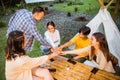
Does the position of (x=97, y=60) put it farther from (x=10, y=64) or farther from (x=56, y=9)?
(x=56, y=9)

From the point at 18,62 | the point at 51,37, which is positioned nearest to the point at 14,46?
the point at 18,62

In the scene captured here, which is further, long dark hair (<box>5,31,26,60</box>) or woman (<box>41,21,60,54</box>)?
woman (<box>41,21,60,54</box>)

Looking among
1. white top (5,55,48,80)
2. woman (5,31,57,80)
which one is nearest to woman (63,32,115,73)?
woman (5,31,57,80)

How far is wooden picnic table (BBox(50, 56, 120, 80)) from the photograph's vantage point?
311 centimetres

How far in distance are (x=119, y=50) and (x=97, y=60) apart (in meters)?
1.83

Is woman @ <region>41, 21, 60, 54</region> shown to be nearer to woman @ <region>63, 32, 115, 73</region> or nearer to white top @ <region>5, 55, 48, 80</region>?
woman @ <region>63, 32, 115, 73</region>

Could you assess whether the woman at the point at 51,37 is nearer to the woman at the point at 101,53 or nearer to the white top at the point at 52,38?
the white top at the point at 52,38

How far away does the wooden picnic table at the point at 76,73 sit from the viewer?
3107 mm

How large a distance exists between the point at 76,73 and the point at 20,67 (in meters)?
0.99

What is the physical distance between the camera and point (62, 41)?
6.73 metres

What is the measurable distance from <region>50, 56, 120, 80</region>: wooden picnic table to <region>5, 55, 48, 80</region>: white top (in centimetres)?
44

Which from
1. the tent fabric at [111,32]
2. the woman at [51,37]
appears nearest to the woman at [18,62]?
the woman at [51,37]

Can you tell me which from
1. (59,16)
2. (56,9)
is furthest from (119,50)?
(56,9)

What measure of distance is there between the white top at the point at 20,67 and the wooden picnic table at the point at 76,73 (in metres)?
0.44
